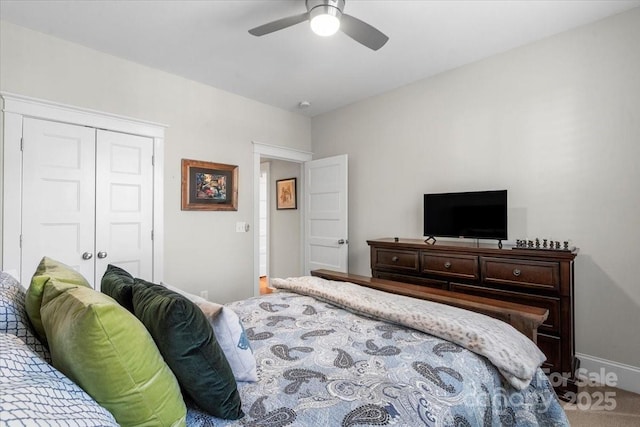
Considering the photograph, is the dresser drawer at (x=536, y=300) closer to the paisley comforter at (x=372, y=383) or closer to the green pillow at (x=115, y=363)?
the paisley comforter at (x=372, y=383)

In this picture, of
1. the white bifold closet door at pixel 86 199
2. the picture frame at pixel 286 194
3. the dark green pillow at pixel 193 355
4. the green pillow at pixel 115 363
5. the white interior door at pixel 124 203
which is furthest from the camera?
the picture frame at pixel 286 194

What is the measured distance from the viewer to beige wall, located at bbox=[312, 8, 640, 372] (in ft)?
7.67

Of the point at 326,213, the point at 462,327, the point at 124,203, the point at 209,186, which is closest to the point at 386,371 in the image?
the point at 462,327

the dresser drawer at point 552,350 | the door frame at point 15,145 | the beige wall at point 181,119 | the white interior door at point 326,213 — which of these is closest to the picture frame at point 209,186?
the beige wall at point 181,119

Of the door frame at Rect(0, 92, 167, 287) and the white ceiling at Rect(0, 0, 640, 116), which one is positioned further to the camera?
the door frame at Rect(0, 92, 167, 287)

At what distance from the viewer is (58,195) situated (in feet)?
8.58

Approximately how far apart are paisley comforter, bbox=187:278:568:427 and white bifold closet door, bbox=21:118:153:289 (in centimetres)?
194

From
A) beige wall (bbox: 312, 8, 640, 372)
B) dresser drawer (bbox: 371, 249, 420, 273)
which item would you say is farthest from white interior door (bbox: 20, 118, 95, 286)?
beige wall (bbox: 312, 8, 640, 372)

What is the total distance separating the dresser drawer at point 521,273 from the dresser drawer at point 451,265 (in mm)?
79

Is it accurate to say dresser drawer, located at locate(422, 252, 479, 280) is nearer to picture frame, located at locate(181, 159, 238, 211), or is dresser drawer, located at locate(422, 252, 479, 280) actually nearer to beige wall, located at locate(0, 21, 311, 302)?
beige wall, located at locate(0, 21, 311, 302)

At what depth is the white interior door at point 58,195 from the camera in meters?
2.49

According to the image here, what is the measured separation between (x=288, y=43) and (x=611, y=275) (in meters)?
3.13

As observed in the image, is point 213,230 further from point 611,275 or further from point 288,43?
point 611,275

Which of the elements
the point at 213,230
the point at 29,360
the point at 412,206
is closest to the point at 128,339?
the point at 29,360
